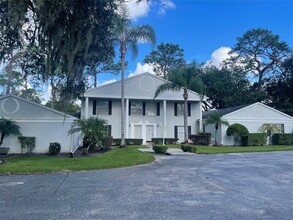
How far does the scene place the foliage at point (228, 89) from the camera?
40406 mm

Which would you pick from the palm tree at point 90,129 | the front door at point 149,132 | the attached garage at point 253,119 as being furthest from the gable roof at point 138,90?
the palm tree at point 90,129

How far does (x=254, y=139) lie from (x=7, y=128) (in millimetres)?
21280

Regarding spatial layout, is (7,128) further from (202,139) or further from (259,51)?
(259,51)

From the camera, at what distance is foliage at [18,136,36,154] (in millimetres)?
18562

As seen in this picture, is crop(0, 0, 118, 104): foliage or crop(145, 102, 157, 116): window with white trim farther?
crop(145, 102, 157, 116): window with white trim

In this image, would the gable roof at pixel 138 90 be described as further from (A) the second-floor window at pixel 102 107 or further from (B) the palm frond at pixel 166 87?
(B) the palm frond at pixel 166 87

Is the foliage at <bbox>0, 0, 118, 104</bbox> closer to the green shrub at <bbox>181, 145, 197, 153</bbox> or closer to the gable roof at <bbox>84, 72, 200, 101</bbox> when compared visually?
the green shrub at <bbox>181, 145, 197, 153</bbox>

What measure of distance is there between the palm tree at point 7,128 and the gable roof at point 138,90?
937cm

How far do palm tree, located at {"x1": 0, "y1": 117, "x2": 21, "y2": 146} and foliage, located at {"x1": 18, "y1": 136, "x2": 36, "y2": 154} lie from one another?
530 mm

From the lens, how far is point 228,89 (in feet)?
136

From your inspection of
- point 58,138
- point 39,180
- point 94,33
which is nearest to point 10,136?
point 58,138

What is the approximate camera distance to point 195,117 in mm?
30969

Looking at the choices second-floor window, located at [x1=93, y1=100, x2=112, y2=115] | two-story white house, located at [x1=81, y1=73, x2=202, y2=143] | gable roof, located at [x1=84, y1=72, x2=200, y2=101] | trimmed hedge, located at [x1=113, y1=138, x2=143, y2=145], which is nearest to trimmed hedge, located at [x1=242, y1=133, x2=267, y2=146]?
two-story white house, located at [x1=81, y1=73, x2=202, y2=143]

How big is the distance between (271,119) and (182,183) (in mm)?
24550
